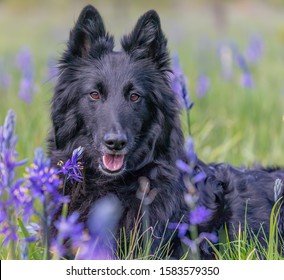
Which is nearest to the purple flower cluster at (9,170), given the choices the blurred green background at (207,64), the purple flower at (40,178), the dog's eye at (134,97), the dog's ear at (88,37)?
the purple flower at (40,178)

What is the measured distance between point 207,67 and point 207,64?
258 millimetres

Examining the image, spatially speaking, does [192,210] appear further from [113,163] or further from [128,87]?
[128,87]

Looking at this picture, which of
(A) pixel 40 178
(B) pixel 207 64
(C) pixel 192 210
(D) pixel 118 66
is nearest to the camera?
(A) pixel 40 178

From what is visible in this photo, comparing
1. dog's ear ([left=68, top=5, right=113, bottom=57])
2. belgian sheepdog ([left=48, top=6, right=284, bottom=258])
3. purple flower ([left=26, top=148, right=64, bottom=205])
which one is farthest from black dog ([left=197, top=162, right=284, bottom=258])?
purple flower ([left=26, top=148, right=64, bottom=205])

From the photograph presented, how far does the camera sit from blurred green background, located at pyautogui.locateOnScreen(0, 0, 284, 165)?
20.5ft

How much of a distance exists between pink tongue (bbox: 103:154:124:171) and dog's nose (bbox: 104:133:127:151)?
159mm

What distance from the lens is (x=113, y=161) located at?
370 centimetres

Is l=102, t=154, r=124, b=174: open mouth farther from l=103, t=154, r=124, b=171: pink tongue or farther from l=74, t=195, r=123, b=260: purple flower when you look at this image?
l=74, t=195, r=123, b=260: purple flower

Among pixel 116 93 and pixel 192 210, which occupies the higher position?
pixel 116 93

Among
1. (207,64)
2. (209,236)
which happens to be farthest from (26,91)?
(207,64)

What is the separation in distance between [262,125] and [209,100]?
121 cm

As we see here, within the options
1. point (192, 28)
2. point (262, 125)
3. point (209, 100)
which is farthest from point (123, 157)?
point (192, 28)

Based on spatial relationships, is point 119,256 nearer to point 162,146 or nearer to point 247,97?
point 162,146

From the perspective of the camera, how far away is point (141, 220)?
12.0 ft
